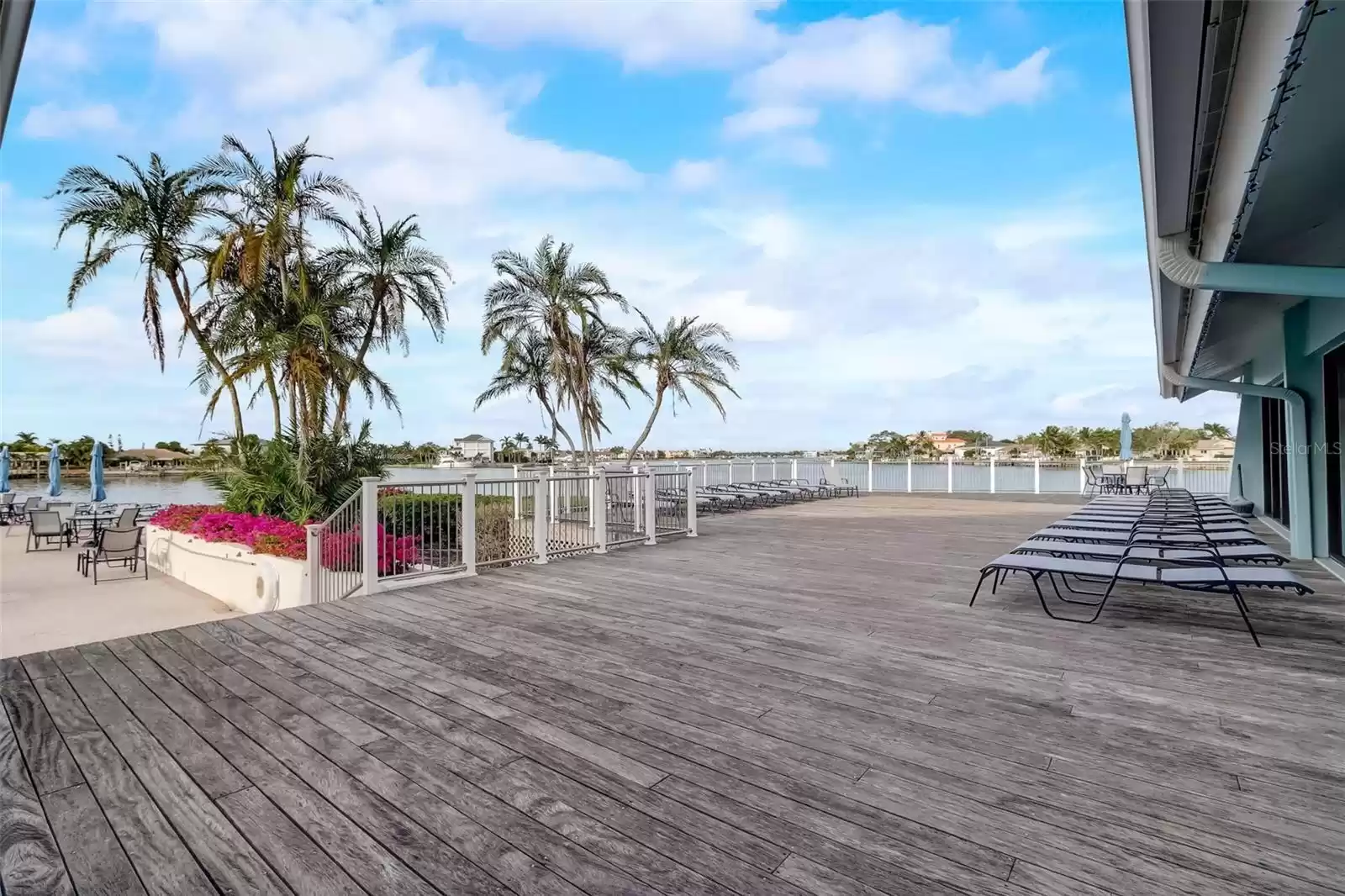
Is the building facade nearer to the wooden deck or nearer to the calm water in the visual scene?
the wooden deck

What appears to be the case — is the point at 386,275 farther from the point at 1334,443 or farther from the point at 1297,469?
the point at 1334,443

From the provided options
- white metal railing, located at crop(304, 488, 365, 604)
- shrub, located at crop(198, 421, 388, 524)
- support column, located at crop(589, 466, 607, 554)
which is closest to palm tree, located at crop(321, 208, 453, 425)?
shrub, located at crop(198, 421, 388, 524)

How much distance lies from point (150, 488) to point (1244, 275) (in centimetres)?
2723

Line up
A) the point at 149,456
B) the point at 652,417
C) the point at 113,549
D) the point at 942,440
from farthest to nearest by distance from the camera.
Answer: the point at 942,440, the point at 149,456, the point at 652,417, the point at 113,549

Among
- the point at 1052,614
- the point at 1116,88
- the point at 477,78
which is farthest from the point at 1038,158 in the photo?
the point at 1052,614

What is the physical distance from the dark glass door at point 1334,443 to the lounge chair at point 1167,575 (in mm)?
3138

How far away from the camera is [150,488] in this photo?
2153 cm

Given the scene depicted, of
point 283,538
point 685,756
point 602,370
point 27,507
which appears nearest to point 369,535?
point 283,538

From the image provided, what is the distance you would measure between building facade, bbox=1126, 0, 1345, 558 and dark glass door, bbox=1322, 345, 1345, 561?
0.5 inches

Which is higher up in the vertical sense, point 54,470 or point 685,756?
point 54,470

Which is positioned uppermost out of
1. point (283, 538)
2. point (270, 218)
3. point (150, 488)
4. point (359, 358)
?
point (270, 218)

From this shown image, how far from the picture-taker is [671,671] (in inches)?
149

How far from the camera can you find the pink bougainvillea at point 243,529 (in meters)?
8.38

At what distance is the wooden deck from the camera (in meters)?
2.02
